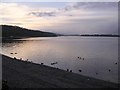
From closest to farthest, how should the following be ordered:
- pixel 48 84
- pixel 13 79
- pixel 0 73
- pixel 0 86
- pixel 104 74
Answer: pixel 0 86 → pixel 48 84 → pixel 13 79 → pixel 0 73 → pixel 104 74

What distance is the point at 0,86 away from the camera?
16.6 metres

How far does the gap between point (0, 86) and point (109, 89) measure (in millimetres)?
10782

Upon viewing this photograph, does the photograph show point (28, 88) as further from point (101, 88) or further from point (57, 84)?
point (101, 88)

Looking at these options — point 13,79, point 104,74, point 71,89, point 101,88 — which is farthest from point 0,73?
point 104,74

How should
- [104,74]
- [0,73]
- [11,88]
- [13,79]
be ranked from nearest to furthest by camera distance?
[11,88]
[13,79]
[0,73]
[104,74]

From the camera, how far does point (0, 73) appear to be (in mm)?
26016

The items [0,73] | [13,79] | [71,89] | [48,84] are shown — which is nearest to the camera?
[71,89]

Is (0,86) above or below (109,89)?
above

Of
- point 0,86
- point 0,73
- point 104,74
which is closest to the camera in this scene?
point 0,86

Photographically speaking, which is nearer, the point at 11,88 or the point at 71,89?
the point at 11,88

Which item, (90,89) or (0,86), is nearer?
(0,86)

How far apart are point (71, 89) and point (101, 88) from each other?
357 centimetres

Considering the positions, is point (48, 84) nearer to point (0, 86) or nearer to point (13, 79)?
point (13, 79)

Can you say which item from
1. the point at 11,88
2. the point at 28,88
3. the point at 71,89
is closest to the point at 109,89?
the point at 71,89
